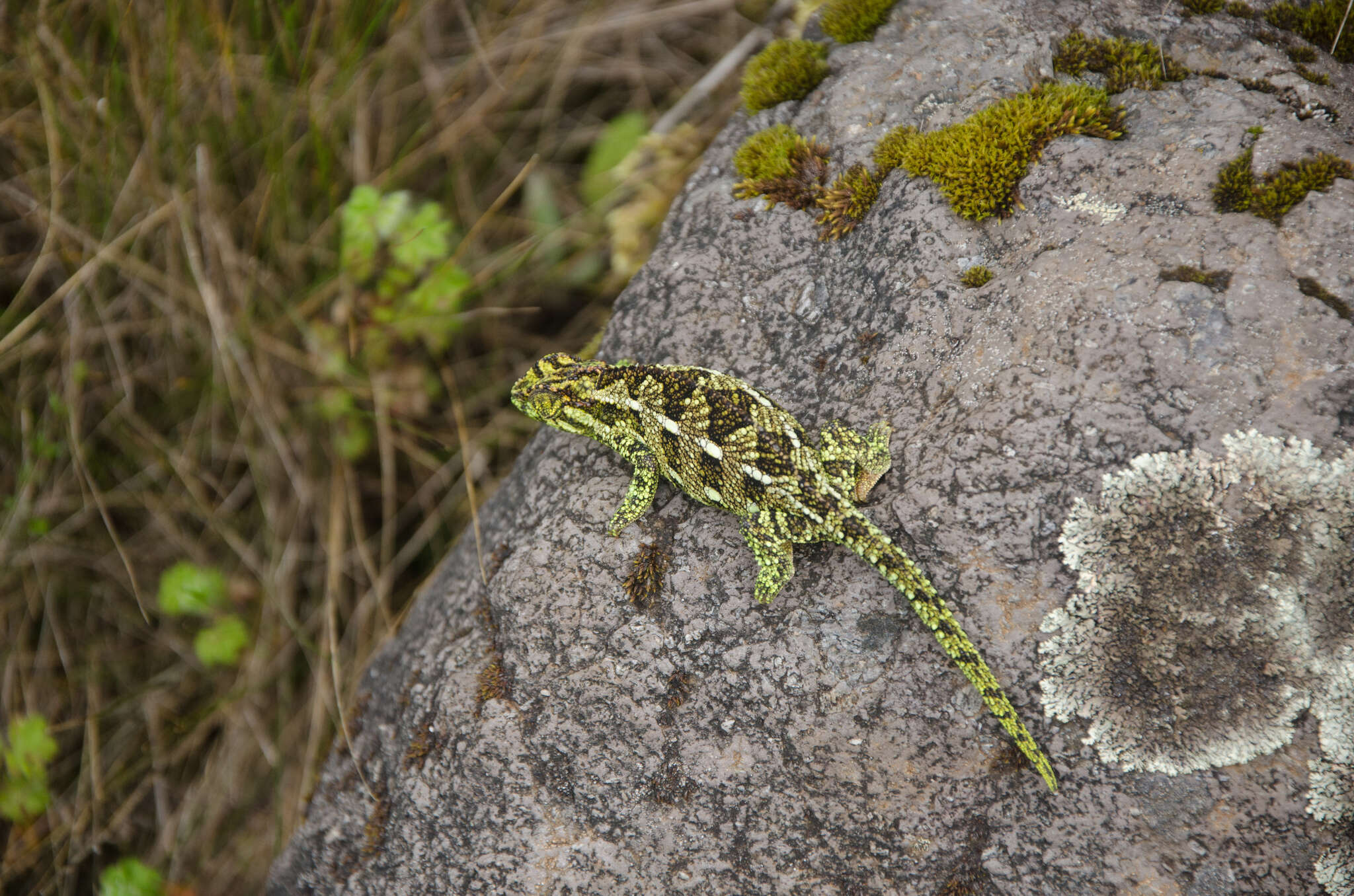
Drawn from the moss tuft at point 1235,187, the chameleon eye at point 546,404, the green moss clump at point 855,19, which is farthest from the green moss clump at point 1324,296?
the chameleon eye at point 546,404

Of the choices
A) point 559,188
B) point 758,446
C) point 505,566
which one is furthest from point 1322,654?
point 559,188

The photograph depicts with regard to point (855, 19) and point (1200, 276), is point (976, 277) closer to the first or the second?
point (1200, 276)

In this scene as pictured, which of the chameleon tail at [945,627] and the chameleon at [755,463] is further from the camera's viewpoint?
the chameleon at [755,463]

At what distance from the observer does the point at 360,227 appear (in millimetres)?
6312

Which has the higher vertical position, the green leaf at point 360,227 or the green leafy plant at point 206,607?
the green leaf at point 360,227

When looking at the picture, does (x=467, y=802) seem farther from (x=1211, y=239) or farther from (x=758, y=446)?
(x=1211, y=239)

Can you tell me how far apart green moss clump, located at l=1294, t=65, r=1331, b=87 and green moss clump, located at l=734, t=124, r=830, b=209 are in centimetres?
271

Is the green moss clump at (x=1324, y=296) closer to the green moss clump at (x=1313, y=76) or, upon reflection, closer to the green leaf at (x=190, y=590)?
the green moss clump at (x=1313, y=76)

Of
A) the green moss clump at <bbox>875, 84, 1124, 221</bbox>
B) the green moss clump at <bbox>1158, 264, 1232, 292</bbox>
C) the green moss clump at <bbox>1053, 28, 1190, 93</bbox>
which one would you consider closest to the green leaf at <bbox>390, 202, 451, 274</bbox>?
the green moss clump at <bbox>875, 84, 1124, 221</bbox>

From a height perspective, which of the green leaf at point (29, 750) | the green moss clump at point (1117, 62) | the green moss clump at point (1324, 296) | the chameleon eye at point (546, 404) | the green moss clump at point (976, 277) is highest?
the green moss clump at point (1117, 62)

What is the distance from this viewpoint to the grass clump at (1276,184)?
13.6 ft

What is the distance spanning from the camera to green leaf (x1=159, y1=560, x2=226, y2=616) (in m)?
6.46

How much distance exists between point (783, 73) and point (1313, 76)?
123 inches

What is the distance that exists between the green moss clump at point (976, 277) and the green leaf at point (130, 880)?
7302 mm
